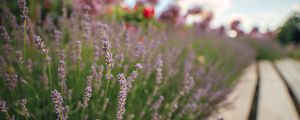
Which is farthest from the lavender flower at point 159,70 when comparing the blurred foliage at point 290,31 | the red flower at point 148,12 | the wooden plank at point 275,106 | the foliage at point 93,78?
the blurred foliage at point 290,31

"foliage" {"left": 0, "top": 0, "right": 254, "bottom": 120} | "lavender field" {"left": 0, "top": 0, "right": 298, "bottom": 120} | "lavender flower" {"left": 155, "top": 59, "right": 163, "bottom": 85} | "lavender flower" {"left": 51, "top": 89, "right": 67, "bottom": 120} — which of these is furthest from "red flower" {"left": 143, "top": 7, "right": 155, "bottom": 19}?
"lavender flower" {"left": 51, "top": 89, "right": 67, "bottom": 120}

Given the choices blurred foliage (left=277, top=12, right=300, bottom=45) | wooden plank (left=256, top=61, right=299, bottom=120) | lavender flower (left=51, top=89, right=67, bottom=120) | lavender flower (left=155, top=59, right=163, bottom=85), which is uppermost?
blurred foliage (left=277, top=12, right=300, bottom=45)

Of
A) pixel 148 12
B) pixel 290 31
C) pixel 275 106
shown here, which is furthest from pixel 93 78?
pixel 290 31

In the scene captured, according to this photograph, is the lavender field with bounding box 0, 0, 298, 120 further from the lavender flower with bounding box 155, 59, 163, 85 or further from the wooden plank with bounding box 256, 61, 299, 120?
the wooden plank with bounding box 256, 61, 299, 120

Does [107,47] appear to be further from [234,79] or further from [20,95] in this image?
[234,79]

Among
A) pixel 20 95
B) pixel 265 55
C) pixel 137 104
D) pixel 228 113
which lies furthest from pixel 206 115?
pixel 265 55

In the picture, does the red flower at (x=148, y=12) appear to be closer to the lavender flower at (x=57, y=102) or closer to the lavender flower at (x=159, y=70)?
the lavender flower at (x=159, y=70)

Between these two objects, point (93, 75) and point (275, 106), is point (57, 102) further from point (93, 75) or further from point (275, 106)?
point (275, 106)
